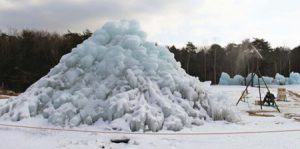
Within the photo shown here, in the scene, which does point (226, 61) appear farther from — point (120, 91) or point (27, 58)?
point (120, 91)

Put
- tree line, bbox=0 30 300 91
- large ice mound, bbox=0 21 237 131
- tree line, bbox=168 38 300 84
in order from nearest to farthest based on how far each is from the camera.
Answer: large ice mound, bbox=0 21 237 131 → tree line, bbox=0 30 300 91 → tree line, bbox=168 38 300 84

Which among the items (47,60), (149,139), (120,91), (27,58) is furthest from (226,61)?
(149,139)

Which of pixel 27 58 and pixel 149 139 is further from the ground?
pixel 27 58

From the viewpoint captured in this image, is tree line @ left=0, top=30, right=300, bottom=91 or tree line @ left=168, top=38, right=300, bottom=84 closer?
tree line @ left=0, top=30, right=300, bottom=91

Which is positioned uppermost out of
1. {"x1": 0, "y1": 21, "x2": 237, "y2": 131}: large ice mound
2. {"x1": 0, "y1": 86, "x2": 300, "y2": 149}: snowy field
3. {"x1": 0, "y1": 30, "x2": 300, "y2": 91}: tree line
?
{"x1": 0, "y1": 30, "x2": 300, "y2": 91}: tree line

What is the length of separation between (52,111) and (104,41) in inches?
122

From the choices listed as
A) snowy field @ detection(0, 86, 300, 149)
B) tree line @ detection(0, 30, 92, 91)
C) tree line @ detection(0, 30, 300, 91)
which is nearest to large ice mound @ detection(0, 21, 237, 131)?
snowy field @ detection(0, 86, 300, 149)

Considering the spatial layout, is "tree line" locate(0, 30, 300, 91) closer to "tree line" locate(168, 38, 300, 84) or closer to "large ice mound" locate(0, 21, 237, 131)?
"tree line" locate(168, 38, 300, 84)

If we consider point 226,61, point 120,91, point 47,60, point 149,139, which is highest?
point 226,61

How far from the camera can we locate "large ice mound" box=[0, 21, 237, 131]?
969 cm

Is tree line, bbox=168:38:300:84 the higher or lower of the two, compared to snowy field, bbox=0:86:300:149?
higher

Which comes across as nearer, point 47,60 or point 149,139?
point 149,139

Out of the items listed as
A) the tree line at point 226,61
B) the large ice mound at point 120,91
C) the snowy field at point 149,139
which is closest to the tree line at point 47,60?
the tree line at point 226,61

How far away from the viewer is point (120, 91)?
10.4 metres
